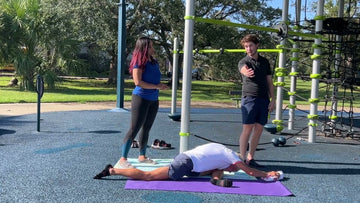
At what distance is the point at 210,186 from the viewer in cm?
386

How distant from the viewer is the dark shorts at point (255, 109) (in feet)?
15.0

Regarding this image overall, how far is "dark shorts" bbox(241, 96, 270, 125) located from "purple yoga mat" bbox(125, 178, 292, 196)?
2.78ft

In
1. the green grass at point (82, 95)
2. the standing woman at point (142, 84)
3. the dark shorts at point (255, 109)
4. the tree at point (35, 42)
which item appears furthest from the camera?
the tree at point (35, 42)

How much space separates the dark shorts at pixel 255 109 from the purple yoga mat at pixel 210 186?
847 mm

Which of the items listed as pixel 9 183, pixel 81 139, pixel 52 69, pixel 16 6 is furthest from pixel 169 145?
pixel 16 6

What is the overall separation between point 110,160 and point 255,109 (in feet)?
6.61

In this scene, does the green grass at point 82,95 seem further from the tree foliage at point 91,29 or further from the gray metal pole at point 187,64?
the gray metal pole at point 187,64

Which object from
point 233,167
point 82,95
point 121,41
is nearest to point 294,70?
point 233,167

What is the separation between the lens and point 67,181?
3.90 metres

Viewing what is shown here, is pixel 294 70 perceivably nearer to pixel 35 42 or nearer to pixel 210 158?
pixel 210 158

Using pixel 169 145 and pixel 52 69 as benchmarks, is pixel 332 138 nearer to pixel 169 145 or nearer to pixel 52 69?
pixel 169 145

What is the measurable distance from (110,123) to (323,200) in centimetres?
551

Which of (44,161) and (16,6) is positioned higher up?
(16,6)

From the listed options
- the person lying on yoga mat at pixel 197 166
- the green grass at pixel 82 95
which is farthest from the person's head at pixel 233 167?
the green grass at pixel 82 95
